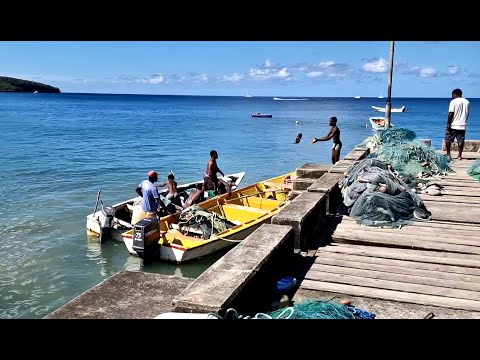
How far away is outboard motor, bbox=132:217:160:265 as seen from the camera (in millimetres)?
9852

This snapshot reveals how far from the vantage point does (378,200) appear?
6652mm

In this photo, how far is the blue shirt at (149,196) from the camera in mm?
11013

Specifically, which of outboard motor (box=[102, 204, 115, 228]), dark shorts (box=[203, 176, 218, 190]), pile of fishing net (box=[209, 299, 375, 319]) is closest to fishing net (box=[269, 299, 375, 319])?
pile of fishing net (box=[209, 299, 375, 319])

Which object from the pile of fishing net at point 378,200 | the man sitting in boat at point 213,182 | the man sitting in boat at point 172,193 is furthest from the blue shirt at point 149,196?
the pile of fishing net at point 378,200

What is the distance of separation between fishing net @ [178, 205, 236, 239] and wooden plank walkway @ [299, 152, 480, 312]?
16.4ft

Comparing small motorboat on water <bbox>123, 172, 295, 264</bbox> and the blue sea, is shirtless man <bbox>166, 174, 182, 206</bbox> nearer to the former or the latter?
small motorboat on water <bbox>123, 172, 295, 264</bbox>

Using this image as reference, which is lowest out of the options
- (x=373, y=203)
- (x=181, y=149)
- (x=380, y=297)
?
(x=181, y=149)

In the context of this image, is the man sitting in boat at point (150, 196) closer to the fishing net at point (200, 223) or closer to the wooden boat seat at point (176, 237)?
the wooden boat seat at point (176, 237)
